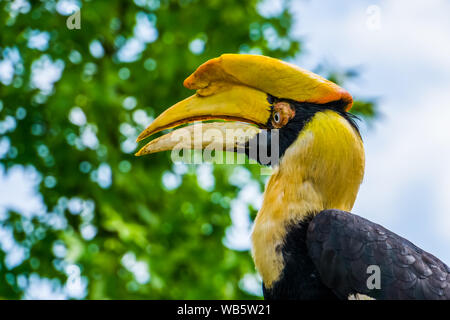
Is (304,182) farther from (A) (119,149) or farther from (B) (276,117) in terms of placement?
(A) (119,149)

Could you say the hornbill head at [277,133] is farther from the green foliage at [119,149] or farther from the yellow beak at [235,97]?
the green foliage at [119,149]

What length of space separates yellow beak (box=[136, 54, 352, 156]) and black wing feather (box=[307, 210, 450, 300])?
451mm

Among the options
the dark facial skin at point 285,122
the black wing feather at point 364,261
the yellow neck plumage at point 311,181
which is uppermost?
the dark facial skin at point 285,122

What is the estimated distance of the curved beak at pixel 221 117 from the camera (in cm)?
214

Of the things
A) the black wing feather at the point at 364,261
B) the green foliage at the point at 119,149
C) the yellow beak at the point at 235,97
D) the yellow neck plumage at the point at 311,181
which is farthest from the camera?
the green foliage at the point at 119,149

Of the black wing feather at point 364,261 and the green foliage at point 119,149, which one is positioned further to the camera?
the green foliage at point 119,149

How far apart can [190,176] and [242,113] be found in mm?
2886

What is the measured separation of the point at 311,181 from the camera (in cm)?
206

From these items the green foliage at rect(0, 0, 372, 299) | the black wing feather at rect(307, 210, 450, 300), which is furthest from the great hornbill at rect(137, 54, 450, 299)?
the green foliage at rect(0, 0, 372, 299)

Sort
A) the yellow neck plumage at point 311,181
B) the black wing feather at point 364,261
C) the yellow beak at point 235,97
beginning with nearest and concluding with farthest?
the black wing feather at point 364,261, the yellow neck plumage at point 311,181, the yellow beak at point 235,97

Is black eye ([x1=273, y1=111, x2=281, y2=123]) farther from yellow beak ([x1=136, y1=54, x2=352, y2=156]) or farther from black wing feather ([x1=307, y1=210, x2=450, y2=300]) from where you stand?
black wing feather ([x1=307, y1=210, x2=450, y2=300])

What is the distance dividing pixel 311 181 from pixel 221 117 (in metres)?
0.45

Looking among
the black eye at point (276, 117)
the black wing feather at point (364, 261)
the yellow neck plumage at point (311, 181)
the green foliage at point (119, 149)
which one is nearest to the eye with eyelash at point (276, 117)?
the black eye at point (276, 117)

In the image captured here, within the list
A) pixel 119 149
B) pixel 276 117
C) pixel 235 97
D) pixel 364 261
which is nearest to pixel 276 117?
pixel 276 117
